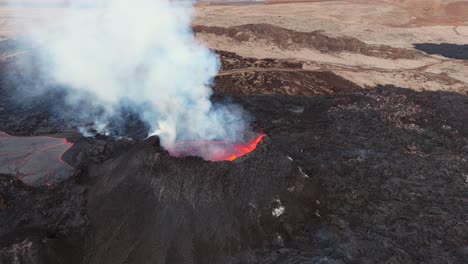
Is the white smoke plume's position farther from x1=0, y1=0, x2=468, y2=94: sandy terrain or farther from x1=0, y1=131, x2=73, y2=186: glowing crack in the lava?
x1=0, y1=0, x2=468, y2=94: sandy terrain

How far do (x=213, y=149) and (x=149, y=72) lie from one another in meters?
10.8

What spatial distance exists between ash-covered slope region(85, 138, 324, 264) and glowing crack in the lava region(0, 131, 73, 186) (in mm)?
3018

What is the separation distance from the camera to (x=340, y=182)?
14.8 meters

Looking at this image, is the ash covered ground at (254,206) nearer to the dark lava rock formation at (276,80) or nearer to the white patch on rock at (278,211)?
the white patch on rock at (278,211)

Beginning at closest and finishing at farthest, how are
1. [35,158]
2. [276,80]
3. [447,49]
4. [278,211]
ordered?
[278,211] → [35,158] → [276,80] → [447,49]

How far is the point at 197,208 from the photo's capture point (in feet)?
40.1

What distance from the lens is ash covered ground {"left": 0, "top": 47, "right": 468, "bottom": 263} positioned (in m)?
11.3

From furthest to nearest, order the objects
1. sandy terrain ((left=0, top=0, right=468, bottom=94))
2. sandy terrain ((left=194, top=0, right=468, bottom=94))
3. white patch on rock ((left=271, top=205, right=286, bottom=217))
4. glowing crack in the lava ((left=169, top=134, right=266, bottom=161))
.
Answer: sandy terrain ((left=0, top=0, right=468, bottom=94))
sandy terrain ((left=194, top=0, right=468, bottom=94))
glowing crack in the lava ((left=169, top=134, right=266, bottom=161))
white patch on rock ((left=271, top=205, right=286, bottom=217))

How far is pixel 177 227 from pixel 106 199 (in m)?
3.15

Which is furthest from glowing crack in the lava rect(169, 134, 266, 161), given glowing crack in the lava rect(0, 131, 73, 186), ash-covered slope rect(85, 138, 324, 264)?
glowing crack in the lava rect(0, 131, 73, 186)

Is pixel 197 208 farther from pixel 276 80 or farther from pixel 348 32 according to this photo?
pixel 348 32

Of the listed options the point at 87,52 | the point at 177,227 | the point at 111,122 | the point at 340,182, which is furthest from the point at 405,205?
the point at 87,52

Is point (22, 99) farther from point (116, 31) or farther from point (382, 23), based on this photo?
point (382, 23)

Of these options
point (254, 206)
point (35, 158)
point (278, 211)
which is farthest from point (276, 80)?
point (35, 158)
